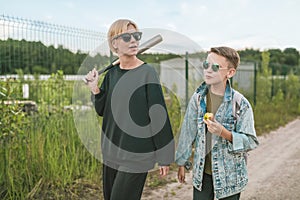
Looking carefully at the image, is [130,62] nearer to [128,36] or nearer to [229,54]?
[128,36]

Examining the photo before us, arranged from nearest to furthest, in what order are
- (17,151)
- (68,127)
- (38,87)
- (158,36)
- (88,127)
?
1. (158,36)
2. (88,127)
3. (17,151)
4. (68,127)
5. (38,87)

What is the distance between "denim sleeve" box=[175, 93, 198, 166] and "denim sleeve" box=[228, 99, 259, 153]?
28 cm

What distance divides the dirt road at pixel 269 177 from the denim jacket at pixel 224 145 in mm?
2393

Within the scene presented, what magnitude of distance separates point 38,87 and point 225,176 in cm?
531

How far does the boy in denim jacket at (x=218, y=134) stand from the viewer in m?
2.62

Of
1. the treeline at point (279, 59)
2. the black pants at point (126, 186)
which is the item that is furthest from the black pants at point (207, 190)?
the treeline at point (279, 59)

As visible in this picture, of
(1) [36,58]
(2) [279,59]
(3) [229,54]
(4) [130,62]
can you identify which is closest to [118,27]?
(4) [130,62]

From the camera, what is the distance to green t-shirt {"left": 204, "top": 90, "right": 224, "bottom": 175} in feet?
8.91

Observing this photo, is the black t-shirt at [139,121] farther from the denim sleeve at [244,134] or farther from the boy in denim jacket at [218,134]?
the denim sleeve at [244,134]

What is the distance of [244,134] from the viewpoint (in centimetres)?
261

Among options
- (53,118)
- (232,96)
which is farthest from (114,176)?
(53,118)

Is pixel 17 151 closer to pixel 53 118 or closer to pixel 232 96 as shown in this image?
pixel 53 118

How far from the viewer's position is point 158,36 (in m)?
2.61

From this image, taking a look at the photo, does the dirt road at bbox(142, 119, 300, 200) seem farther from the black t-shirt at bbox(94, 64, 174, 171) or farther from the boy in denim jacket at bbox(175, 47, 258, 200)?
the black t-shirt at bbox(94, 64, 174, 171)
